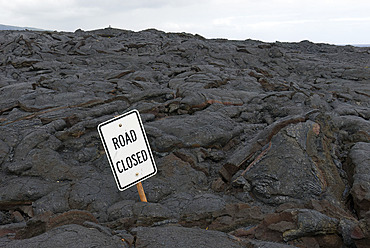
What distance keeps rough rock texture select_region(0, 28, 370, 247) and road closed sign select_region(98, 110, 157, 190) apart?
895 millimetres

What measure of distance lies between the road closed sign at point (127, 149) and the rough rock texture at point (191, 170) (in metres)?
0.89

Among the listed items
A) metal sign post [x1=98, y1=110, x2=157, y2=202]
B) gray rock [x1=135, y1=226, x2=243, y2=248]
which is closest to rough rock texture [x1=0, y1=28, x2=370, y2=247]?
gray rock [x1=135, y1=226, x2=243, y2=248]

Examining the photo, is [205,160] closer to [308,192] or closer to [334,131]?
[308,192]

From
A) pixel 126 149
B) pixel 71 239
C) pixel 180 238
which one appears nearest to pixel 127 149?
pixel 126 149

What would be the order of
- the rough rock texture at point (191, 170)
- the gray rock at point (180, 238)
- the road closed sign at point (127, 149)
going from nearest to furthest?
the gray rock at point (180, 238)
the rough rock texture at point (191, 170)
the road closed sign at point (127, 149)

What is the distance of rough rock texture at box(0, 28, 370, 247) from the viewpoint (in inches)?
159

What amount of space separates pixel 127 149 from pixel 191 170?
286 centimetres

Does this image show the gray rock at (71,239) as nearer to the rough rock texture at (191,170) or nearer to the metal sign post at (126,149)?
the rough rock texture at (191,170)

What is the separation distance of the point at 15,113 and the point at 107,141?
7298 millimetres

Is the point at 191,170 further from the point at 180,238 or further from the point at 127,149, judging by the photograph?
the point at 180,238

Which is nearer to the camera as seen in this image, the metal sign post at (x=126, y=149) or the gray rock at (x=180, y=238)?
the gray rock at (x=180, y=238)

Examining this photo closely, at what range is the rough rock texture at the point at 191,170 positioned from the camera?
4031mm

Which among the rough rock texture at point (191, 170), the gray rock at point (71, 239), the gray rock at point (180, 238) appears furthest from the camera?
the rough rock texture at point (191, 170)

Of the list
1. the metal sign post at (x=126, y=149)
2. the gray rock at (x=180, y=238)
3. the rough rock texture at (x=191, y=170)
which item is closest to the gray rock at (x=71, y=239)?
the rough rock texture at (x=191, y=170)
